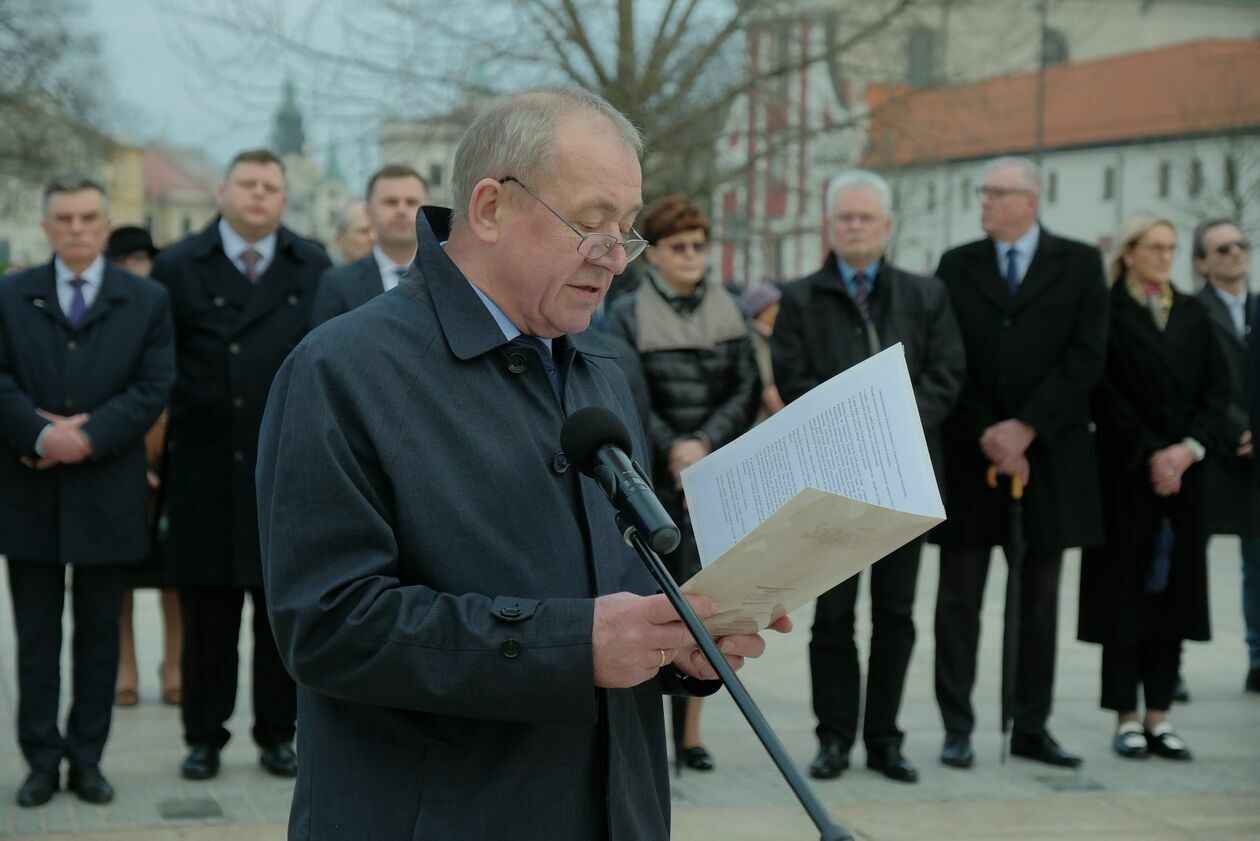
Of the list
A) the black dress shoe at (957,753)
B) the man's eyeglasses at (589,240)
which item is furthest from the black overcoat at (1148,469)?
the man's eyeglasses at (589,240)

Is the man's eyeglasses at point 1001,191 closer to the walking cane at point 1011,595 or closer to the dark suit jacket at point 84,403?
the walking cane at point 1011,595

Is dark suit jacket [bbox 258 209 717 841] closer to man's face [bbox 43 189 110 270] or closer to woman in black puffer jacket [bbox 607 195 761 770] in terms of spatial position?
woman in black puffer jacket [bbox 607 195 761 770]

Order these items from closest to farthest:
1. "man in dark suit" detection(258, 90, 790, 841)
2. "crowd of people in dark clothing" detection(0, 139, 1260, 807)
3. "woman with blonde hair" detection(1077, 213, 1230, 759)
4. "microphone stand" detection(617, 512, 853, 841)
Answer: "microphone stand" detection(617, 512, 853, 841) < "man in dark suit" detection(258, 90, 790, 841) < "crowd of people in dark clothing" detection(0, 139, 1260, 807) < "woman with blonde hair" detection(1077, 213, 1230, 759)

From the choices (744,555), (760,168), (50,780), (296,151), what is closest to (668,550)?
(744,555)

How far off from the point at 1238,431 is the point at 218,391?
517 cm

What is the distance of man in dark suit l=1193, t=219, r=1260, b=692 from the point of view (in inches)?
349

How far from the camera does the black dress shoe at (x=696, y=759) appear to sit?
6906mm

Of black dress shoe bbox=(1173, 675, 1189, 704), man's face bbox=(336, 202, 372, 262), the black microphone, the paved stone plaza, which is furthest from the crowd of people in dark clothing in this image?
the black microphone

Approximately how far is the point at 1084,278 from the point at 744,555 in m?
5.28

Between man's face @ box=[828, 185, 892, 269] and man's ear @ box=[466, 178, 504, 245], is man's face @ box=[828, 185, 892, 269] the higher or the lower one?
the higher one

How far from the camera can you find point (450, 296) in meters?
2.70

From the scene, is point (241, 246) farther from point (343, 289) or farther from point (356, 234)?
point (356, 234)

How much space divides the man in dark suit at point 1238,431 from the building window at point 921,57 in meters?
8.22

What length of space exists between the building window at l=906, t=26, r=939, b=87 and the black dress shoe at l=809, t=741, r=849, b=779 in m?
11.7
